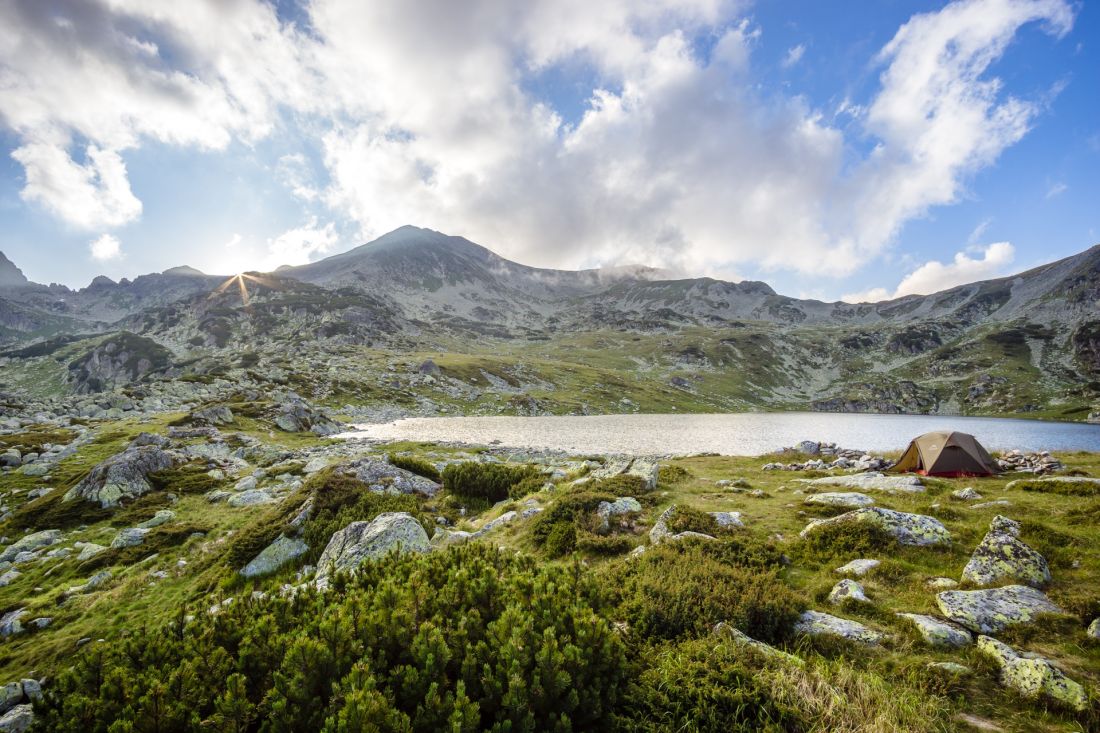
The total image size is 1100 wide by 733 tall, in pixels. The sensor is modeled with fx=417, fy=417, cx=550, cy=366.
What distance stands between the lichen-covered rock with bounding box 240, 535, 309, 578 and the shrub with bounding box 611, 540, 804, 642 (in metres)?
11.3

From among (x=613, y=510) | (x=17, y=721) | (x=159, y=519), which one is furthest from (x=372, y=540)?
(x=159, y=519)

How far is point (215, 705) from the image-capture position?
4859 mm

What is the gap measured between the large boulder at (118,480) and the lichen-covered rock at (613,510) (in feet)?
77.2

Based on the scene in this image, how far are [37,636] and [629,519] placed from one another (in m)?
17.1

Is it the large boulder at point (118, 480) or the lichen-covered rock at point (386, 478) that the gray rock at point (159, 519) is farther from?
the lichen-covered rock at point (386, 478)

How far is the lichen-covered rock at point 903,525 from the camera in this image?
1141cm

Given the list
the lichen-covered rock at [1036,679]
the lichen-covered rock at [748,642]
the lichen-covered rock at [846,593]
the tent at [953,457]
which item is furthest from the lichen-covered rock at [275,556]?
the tent at [953,457]

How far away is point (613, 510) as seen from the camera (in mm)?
14891

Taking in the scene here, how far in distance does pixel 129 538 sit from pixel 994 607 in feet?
87.9

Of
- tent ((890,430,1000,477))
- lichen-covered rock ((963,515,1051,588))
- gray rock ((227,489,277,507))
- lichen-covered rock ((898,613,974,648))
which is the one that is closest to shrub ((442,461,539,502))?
gray rock ((227,489,277,507))

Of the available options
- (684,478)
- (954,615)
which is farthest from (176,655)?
(684,478)

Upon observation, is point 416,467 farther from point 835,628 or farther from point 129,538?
point 835,628

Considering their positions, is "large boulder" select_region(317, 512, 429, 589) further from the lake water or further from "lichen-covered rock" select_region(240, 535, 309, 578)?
→ the lake water

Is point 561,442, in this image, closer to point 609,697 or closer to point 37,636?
point 37,636
